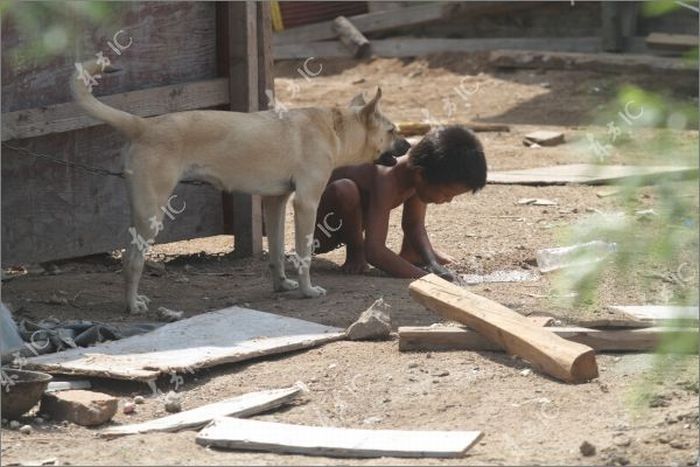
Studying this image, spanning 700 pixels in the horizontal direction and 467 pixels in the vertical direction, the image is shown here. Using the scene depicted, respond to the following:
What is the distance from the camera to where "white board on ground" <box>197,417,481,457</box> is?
5.13m

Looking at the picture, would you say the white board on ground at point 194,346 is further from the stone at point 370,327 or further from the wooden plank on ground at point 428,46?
the wooden plank on ground at point 428,46

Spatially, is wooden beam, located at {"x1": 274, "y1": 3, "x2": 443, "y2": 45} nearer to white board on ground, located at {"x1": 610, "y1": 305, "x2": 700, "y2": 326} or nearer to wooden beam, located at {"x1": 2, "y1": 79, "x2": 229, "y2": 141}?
wooden beam, located at {"x1": 2, "y1": 79, "x2": 229, "y2": 141}

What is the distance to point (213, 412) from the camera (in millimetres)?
5793

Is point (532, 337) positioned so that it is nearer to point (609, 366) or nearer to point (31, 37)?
point (609, 366)

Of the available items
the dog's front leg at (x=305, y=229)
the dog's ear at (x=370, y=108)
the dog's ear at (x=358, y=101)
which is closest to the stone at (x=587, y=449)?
the dog's front leg at (x=305, y=229)

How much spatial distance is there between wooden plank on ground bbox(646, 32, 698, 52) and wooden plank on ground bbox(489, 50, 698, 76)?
232 mm

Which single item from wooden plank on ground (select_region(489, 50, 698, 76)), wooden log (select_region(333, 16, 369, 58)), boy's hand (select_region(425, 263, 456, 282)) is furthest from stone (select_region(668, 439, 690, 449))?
wooden log (select_region(333, 16, 369, 58))

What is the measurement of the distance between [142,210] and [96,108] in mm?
628

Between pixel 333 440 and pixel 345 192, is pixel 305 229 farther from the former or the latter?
pixel 333 440

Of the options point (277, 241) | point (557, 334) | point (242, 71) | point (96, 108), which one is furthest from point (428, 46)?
point (557, 334)

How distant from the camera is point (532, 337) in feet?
20.6

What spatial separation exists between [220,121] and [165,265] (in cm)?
184

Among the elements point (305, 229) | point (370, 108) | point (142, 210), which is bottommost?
point (305, 229)

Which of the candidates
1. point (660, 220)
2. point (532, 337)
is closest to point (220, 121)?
point (532, 337)
